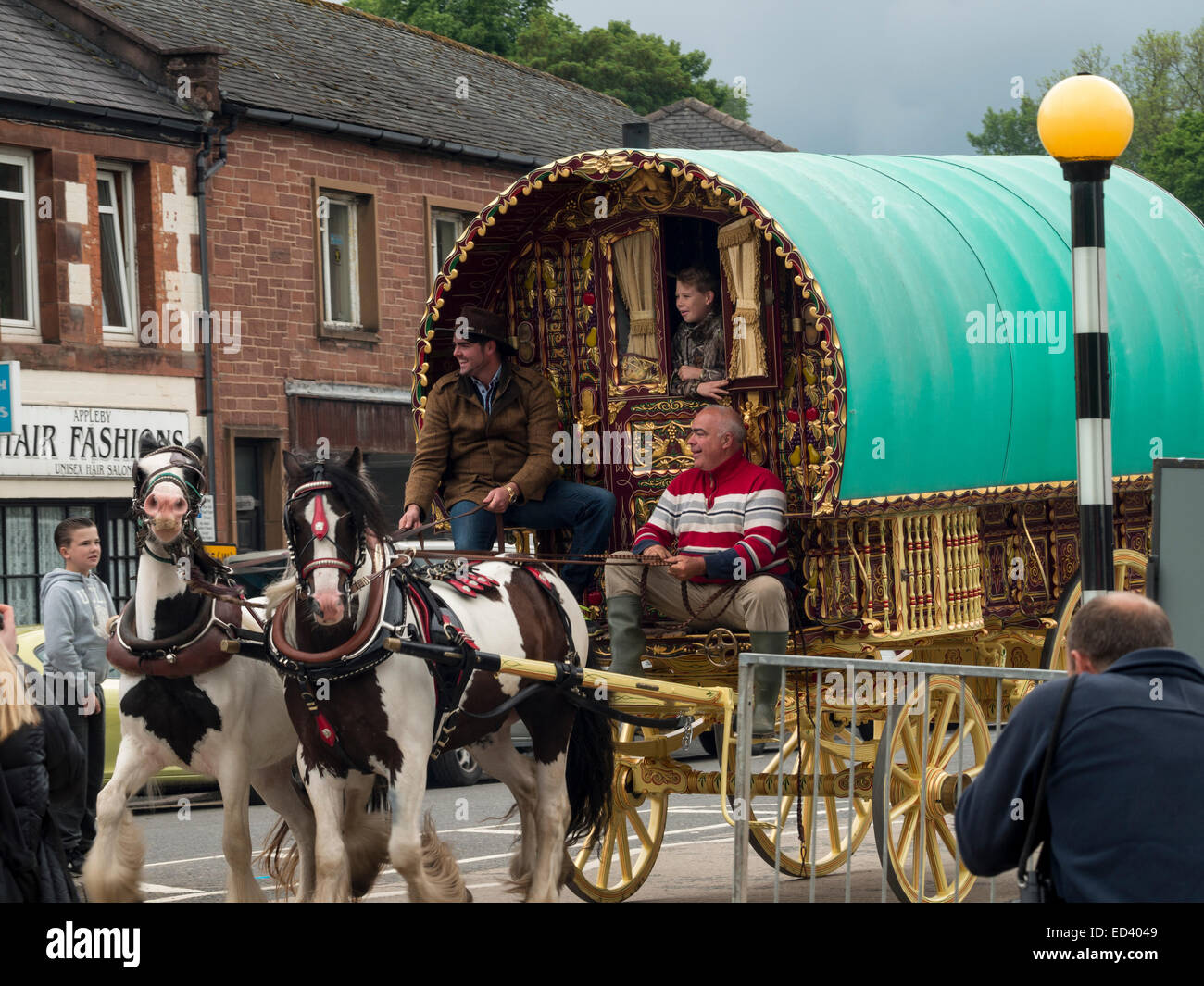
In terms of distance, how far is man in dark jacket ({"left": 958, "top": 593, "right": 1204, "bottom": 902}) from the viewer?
13.5 ft

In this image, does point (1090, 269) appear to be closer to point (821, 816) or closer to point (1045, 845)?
point (1045, 845)

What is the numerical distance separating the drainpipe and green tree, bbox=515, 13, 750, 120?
95.7 feet

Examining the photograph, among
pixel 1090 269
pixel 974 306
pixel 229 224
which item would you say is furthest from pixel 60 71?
pixel 1090 269

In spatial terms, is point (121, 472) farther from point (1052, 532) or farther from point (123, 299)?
point (1052, 532)

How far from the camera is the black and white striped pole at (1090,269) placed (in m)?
6.91

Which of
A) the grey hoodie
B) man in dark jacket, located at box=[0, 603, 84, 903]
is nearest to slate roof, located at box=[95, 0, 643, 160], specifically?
the grey hoodie

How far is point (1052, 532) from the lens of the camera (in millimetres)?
9930

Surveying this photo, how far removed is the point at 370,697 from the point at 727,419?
2485 millimetres

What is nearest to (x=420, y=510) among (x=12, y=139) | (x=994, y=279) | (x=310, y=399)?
(x=994, y=279)

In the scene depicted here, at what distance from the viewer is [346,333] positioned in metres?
23.7

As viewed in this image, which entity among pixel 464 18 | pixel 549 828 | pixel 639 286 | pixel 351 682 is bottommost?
pixel 549 828

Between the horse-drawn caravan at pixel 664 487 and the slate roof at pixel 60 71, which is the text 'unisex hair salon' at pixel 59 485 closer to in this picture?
the slate roof at pixel 60 71

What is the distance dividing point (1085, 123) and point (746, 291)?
224cm

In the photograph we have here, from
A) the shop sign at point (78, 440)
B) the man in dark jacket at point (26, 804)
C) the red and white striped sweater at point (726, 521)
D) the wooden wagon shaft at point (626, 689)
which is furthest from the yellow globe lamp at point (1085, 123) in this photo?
the shop sign at point (78, 440)
